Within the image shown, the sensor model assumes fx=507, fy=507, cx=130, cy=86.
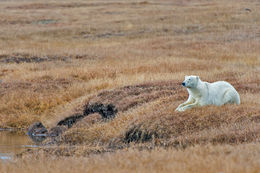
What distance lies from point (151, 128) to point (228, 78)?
856cm

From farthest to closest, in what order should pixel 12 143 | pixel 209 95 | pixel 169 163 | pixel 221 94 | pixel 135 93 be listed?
pixel 135 93, pixel 12 143, pixel 221 94, pixel 209 95, pixel 169 163

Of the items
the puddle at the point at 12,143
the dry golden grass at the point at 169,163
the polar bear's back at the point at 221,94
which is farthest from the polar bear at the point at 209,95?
the puddle at the point at 12,143

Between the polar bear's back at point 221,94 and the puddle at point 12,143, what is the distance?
5.86 metres

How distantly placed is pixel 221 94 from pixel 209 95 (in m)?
0.42

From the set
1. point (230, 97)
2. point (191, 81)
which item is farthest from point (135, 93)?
point (191, 81)

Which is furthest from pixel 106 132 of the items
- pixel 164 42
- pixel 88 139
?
pixel 164 42

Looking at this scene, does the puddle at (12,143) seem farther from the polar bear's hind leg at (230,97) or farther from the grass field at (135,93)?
the polar bear's hind leg at (230,97)

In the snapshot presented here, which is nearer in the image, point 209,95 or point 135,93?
point 209,95

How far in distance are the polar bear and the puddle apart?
506 centimetres

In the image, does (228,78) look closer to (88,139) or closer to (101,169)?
(88,139)

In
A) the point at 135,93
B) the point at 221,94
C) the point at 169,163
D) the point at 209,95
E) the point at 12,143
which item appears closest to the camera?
the point at 169,163

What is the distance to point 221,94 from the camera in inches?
571

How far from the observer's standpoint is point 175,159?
895cm

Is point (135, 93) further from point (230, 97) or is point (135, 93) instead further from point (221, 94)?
point (230, 97)
